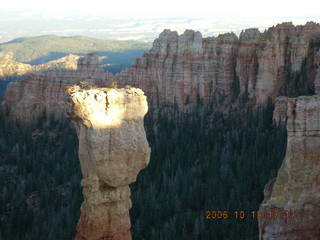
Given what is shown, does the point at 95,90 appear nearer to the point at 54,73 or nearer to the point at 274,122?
the point at 274,122

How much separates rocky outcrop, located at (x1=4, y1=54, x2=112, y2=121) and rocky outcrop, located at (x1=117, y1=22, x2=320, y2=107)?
4191 mm

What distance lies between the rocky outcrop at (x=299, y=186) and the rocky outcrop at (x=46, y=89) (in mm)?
43700

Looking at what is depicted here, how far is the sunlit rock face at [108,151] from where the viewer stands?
696 inches

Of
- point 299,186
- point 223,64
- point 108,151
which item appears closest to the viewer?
point 108,151

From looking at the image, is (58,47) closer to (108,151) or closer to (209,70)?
(209,70)

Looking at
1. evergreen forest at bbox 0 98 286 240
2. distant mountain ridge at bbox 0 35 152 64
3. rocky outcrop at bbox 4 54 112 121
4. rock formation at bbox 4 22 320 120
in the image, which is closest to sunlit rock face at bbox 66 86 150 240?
evergreen forest at bbox 0 98 286 240

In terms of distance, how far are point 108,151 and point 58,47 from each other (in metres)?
169

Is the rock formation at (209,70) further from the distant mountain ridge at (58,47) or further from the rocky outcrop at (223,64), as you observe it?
the distant mountain ridge at (58,47)

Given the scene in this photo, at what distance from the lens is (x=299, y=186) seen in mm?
20219

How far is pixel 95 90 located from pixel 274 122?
1223 inches

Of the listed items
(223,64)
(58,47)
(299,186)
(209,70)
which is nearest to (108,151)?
(299,186)

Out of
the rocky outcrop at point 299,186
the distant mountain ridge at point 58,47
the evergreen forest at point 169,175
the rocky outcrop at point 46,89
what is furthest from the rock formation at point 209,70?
the distant mountain ridge at point 58,47

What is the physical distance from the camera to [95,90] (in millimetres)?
17875

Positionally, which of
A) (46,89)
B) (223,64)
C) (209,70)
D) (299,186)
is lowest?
(46,89)
